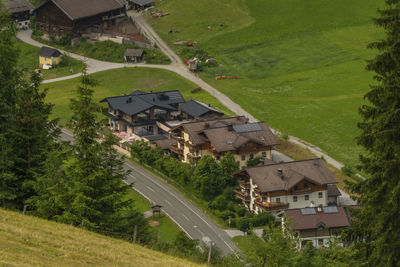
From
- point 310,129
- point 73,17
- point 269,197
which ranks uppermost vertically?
point 73,17

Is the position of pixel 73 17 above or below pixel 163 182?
above

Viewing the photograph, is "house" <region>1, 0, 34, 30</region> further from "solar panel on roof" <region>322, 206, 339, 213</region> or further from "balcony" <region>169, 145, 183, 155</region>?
"solar panel on roof" <region>322, 206, 339, 213</region>

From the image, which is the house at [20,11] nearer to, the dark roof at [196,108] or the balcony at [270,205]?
the dark roof at [196,108]

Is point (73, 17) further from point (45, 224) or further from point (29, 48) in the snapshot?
point (45, 224)

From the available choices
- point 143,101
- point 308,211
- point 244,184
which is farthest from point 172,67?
point 308,211

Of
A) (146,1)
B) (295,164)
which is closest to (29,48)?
(146,1)

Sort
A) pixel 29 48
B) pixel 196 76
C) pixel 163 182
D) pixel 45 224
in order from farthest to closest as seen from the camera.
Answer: pixel 29 48
pixel 196 76
pixel 163 182
pixel 45 224
